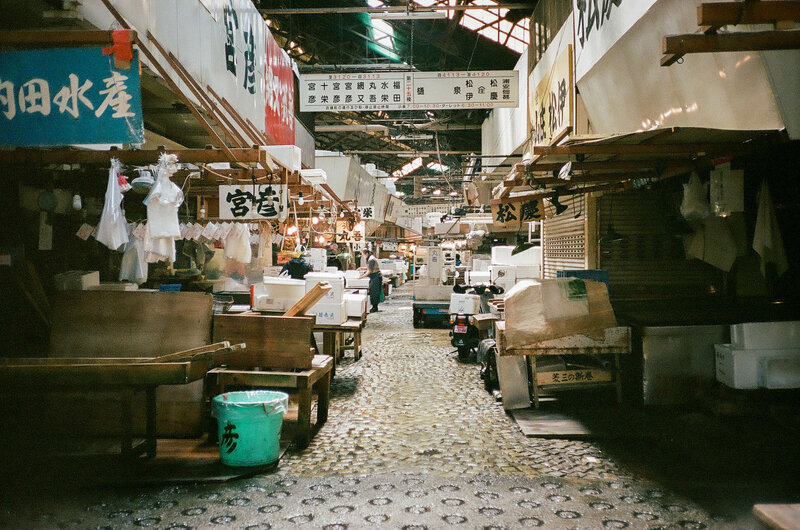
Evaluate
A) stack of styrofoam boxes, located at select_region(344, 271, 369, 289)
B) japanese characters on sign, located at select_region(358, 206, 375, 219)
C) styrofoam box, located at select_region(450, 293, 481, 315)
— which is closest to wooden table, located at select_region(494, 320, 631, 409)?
styrofoam box, located at select_region(450, 293, 481, 315)

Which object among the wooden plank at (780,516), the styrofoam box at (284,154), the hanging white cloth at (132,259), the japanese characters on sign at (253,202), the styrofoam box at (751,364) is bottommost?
the styrofoam box at (751,364)

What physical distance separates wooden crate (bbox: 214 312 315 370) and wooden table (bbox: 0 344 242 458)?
1.07 m

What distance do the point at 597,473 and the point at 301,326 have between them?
4155mm

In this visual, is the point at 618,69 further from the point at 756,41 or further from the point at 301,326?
the point at 301,326

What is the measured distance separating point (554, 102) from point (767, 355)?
22.0ft

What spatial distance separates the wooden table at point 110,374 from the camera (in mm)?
5363

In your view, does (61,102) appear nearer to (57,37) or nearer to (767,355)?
(57,37)

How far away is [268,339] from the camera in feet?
23.1

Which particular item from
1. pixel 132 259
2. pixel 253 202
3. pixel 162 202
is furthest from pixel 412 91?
pixel 162 202

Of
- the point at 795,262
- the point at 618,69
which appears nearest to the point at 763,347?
the point at 795,262

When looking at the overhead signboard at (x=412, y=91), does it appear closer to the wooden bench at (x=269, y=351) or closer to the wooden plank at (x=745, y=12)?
the wooden bench at (x=269, y=351)

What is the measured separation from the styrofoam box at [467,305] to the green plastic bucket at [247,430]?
7.56 metres

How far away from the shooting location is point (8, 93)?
5.43 metres

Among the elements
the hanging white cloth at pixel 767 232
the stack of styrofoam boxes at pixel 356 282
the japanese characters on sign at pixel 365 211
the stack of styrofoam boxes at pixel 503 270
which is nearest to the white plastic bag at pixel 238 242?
the stack of styrofoam boxes at pixel 503 270
